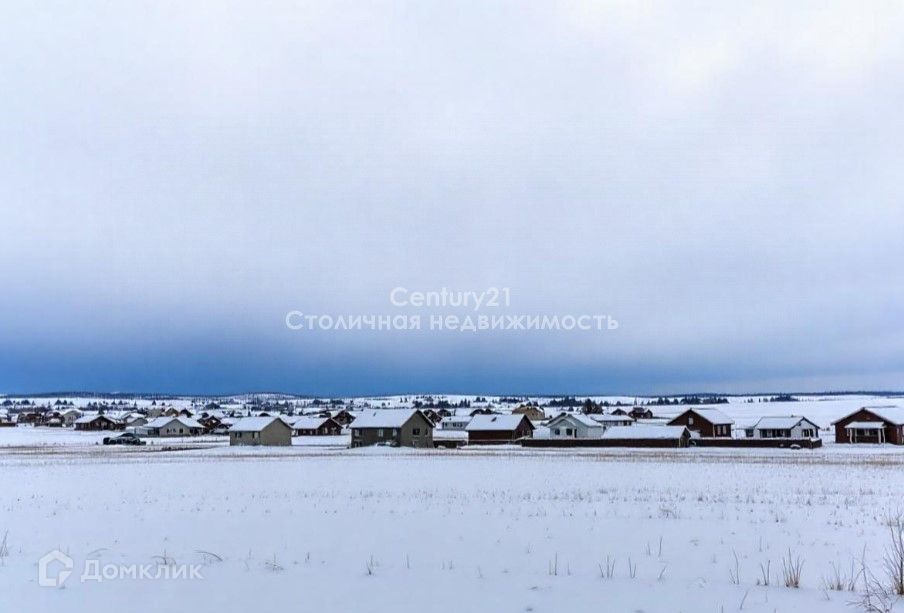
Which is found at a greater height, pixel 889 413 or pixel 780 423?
pixel 889 413

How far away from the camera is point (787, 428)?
74250mm

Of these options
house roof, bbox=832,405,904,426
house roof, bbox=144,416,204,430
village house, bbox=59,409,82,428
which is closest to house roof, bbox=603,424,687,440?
house roof, bbox=832,405,904,426

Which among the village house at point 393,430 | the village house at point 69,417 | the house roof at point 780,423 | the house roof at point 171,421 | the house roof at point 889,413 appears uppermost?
the house roof at point 889,413

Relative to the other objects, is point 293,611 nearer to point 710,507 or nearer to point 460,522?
point 460,522

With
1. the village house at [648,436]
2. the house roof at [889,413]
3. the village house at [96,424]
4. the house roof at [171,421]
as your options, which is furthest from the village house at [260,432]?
the house roof at [889,413]

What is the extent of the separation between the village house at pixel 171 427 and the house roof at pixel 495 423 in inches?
2501

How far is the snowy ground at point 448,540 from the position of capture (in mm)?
10383

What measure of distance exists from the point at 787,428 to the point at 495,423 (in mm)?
36049

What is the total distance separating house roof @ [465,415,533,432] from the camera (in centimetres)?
9269

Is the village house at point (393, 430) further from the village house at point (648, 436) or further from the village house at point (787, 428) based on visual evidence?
the village house at point (787, 428)

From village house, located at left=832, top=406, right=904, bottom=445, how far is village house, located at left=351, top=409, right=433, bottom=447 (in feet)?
159

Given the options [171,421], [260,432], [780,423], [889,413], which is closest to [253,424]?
[260,432]

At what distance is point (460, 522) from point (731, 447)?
6037 cm

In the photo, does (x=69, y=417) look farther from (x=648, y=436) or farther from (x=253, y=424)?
(x=648, y=436)
